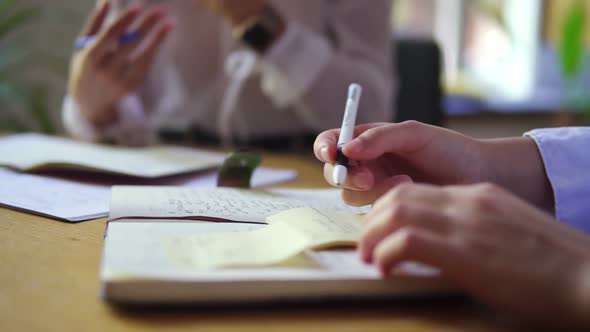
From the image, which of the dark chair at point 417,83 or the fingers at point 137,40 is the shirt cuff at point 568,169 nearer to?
the fingers at point 137,40

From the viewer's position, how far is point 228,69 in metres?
1.40

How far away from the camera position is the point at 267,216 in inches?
22.6

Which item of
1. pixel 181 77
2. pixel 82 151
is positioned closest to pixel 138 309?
pixel 82 151

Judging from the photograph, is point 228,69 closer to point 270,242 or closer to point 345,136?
point 345,136

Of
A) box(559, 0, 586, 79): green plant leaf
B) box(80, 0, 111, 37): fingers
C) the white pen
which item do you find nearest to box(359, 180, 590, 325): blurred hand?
the white pen

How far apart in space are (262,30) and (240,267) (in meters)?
0.82

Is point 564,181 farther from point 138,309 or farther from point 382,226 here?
point 138,309

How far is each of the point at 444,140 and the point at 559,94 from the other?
3.02 m

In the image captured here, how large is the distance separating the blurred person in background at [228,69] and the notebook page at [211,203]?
0.51 m

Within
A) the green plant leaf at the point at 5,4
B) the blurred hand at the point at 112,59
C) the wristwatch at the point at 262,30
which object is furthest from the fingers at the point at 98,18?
the green plant leaf at the point at 5,4

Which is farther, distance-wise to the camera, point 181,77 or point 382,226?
point 181,77

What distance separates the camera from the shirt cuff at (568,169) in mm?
561

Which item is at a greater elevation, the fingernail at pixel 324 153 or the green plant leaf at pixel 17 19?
the green plant leaf at pixel 17 19

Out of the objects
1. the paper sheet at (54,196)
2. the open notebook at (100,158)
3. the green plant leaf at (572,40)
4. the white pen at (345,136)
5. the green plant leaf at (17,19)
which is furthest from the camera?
the green plant leaf at (572,40)
